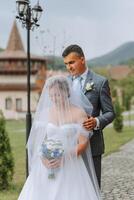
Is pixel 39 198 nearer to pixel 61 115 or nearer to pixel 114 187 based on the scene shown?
pixel 61 115

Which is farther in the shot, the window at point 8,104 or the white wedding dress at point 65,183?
the window at point 8,104

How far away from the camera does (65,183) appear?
14.0ft

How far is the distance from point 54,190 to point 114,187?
4124 mm

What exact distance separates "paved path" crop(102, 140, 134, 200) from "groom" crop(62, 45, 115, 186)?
3.12 m

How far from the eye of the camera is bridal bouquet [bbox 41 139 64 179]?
4098mm

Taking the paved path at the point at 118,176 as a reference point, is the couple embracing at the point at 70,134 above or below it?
above

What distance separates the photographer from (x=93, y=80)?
429 cm

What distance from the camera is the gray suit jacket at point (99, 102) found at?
4.22 metres

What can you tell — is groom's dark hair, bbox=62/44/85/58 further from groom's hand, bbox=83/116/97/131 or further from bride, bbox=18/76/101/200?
groom's hand, bbox=83/116/97/131

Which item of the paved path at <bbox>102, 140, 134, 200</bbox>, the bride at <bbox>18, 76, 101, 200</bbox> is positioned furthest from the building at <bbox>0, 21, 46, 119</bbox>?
the bride at <bbox>18, 76, 101, 200</bbox>

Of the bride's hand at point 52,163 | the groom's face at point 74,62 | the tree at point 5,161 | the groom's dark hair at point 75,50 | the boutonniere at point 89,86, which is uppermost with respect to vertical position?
the groom's dark hair at point 75,50

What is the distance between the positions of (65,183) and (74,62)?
104 centimetres

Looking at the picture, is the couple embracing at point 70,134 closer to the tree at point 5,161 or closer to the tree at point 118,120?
the tree at point 5,161

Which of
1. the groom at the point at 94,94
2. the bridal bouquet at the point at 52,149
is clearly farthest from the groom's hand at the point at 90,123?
the bridal bouquet at the point at 52,149
